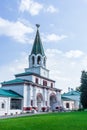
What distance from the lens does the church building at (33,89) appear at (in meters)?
48.7

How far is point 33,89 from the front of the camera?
54.2 m

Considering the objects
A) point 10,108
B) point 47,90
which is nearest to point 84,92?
point 47,90

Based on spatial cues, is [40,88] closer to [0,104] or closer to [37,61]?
[37,61]

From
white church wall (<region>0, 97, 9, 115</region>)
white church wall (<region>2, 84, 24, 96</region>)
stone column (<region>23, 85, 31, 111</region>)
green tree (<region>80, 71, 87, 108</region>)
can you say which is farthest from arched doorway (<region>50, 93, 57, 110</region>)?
white church wall (<region>0, 97, 9, 115</region>)

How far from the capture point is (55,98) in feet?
213

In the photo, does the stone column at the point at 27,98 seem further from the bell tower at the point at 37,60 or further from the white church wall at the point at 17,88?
the bell tower at the point at 37,60

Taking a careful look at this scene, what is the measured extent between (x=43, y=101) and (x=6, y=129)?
44.0 m

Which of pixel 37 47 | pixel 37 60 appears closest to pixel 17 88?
pixel 37 60

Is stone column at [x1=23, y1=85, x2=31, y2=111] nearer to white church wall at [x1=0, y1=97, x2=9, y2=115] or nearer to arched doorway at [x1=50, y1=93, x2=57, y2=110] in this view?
white church wall at [x1=0, y1=97, x2=9, y2=115]

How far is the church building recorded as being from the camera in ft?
160

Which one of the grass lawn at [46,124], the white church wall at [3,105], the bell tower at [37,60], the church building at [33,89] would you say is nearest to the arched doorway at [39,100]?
the church building at [33,89]

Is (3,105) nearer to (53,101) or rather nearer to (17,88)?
(17,88)

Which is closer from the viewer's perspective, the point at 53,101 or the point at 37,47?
the point at 37,47

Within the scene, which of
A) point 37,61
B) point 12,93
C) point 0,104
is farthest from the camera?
point 37,61
